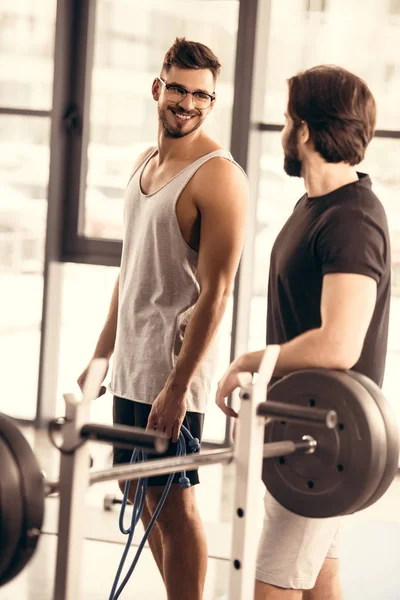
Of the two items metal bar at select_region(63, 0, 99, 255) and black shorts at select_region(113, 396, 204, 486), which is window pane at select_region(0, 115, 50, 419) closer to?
metal bar at select_region(63, 0, 99, 255)

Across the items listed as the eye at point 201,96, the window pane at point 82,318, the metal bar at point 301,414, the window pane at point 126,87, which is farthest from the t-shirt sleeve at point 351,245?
the window pane at point 82,318

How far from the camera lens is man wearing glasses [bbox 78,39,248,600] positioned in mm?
2047

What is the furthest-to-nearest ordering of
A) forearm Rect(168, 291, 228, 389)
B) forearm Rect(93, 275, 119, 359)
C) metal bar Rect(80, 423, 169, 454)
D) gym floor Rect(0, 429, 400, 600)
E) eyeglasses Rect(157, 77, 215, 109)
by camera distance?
gym floor Rect(0, 429, 400, 600) → forearm Rect(93, 275, 119, 359) → eyeglasses Rect(157, 77, 215, 109) → forearm Rect(168, 291, 228, 389) → metal bar Rect(80, 423, 169, 454)

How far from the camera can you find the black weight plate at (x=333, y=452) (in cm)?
158

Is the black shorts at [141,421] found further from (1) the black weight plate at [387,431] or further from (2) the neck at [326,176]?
(2) the neck at [326,176]

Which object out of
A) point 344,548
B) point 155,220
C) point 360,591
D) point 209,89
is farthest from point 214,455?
point 344,548

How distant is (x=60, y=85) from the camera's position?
4.45 meters

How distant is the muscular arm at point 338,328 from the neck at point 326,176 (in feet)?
0.64

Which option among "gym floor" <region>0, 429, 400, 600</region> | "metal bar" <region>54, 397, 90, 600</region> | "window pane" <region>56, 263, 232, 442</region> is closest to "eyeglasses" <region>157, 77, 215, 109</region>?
"metal bar" <region>54, 397, 90, 600</region>

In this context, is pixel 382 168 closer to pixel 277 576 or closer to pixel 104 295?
pixel 104 295

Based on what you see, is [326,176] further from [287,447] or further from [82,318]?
[82,318]

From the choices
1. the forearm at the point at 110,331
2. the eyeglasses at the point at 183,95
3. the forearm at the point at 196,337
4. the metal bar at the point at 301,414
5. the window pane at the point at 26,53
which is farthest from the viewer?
the window pane at the point at 26,53

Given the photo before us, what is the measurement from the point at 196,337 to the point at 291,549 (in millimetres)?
545

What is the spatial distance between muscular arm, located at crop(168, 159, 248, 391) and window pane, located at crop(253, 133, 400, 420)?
2217 millimetres
